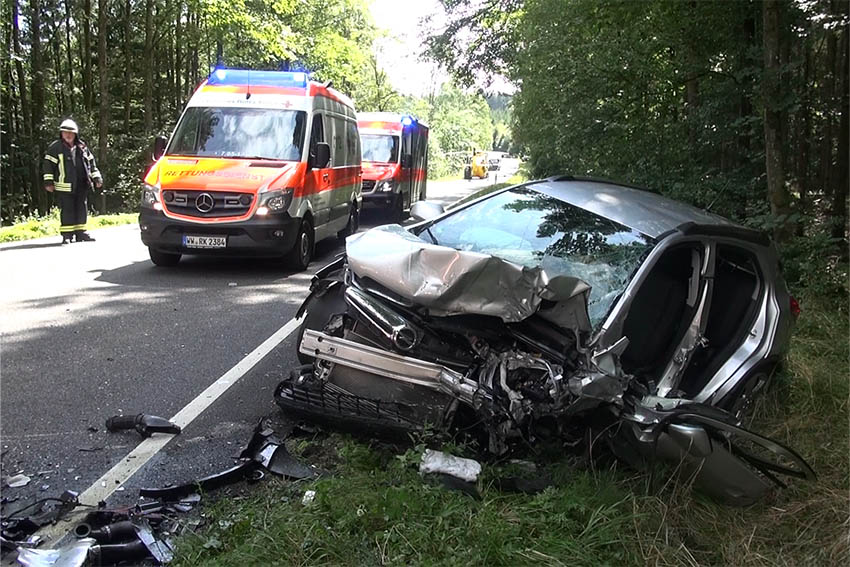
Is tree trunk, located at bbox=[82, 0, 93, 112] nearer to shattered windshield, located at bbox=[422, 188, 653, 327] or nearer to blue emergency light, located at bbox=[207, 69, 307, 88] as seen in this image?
blue emergency light, located at bbox=[207, 69, 307, 88]

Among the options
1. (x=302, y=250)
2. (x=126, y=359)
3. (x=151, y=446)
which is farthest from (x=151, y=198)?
(x=151, y=446)

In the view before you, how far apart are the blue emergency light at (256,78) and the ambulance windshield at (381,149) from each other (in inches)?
251

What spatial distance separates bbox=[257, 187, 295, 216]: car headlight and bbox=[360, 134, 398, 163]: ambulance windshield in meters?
7.98

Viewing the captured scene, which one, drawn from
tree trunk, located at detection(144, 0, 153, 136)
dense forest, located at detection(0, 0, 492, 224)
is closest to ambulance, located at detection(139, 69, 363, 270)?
dense forest, located at detection(0, 0, 492, 224)

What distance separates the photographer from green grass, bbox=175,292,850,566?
262 cm

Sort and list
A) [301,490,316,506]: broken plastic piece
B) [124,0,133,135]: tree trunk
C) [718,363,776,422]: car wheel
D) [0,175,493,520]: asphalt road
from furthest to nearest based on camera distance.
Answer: [124,0,133,135]: tree trunk < [718,363,776,422]: car wheel < [0,175,493,520]: asphalt road < [301,490,316,506]: broken plastic piece

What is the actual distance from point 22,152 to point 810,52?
26.1 m

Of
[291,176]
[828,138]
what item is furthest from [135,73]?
[828,138]

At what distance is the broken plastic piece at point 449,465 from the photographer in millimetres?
3111

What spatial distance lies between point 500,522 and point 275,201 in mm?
6215

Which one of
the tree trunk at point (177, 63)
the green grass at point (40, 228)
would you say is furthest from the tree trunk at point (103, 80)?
the green grass at point (40, 228)

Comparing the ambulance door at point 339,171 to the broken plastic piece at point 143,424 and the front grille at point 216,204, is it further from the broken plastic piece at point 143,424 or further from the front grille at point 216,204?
the broken plastic piece at point 143,424

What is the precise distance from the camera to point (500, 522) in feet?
9.14

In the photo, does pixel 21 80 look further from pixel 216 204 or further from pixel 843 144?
pixel 843 144
